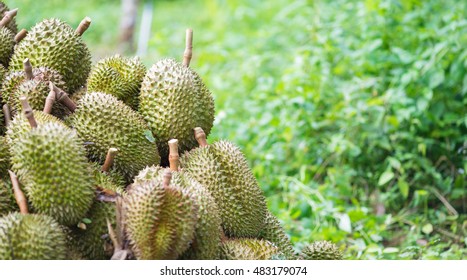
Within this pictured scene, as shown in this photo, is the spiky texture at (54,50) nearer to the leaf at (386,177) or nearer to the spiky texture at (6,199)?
the spiky texture at (6,199)

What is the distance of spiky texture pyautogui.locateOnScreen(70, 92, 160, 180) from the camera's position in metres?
2.00

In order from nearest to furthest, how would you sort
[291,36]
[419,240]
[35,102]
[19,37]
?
[35,102], [19,37], [419,240], [291,36]

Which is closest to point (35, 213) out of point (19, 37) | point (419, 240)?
point (19, 37)

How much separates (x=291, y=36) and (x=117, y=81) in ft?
14.8

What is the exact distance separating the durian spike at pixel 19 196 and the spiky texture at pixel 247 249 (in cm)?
61

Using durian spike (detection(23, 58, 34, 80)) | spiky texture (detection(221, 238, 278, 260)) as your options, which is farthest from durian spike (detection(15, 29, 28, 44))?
spiky texture (detection(221, 238, 278, 260))

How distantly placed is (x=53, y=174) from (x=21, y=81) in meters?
0.52

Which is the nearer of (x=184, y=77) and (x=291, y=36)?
(x=184, y=77)

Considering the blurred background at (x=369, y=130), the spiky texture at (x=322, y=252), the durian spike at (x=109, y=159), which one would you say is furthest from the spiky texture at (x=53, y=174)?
the blurred background at (x=369, y=130)

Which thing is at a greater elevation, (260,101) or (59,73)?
(59,73)

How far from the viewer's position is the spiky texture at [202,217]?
178 centimetres

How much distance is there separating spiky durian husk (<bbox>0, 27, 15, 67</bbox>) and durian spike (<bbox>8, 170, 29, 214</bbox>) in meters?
0.72

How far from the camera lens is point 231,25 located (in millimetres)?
8086
